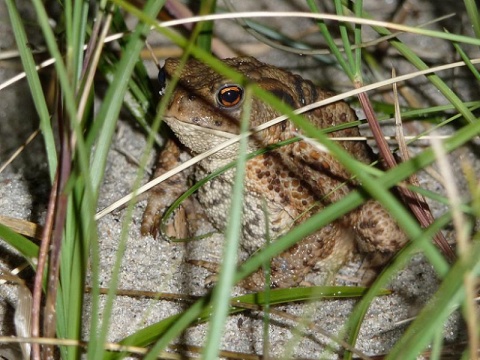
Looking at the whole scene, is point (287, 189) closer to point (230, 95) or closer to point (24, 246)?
point (230, 95)

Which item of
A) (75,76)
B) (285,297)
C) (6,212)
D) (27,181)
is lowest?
(285,297)

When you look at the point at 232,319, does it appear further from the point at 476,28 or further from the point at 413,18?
the point at 413,18

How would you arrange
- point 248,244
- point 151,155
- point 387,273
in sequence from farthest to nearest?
point 151,155 → point 248,244 → point 387,273

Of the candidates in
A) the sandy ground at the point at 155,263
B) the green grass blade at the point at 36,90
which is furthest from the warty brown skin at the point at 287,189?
the green grass blade at the point at 36,90

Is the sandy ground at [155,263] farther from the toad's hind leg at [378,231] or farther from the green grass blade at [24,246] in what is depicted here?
the green grass blade at [24,246]

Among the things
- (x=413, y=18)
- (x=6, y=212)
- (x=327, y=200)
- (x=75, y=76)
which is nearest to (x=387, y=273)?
(x=75, y=76)

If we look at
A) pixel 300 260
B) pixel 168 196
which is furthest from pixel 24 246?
pixel 300 260

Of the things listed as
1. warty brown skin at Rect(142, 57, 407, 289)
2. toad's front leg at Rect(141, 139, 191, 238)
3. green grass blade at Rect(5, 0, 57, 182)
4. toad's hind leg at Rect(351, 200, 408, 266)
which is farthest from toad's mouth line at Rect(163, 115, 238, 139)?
toad's hind leg at Rect(351, 200, 408, 266)
